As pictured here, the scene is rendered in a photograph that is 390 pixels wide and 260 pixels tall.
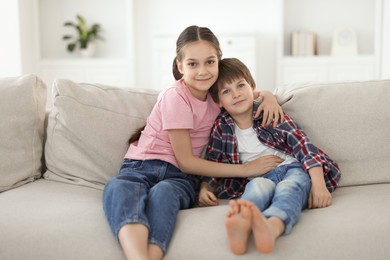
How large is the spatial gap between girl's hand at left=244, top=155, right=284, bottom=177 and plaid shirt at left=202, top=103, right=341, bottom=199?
0.18 feet

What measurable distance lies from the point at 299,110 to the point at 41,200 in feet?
3.29

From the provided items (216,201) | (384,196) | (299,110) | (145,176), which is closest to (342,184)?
(384,196)

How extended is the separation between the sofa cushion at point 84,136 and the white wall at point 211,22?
12.6ft

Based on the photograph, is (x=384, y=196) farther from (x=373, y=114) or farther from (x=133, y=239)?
(x=133, y=239)

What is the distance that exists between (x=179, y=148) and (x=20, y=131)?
61cm

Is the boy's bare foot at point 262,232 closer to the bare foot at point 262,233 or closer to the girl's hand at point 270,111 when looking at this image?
the bare foot at point 262,233

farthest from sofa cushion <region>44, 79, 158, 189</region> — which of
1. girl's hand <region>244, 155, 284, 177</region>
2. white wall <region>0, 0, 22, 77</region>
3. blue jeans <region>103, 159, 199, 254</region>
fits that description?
white wall <region>0, 0, 22, 77</region>

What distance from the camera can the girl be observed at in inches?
62.9

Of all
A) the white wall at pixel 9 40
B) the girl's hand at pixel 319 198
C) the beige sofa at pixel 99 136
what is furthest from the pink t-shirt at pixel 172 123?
the white wall at pixel 9 40

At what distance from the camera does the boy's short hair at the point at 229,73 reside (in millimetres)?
1917

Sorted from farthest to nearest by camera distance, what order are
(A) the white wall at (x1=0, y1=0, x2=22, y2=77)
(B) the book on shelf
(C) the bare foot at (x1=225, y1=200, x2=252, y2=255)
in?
(B) the book on shelf → (A) the white wall at (x1=0, y1=0, x2=22, y2=77) → (C) the bare foot at (x1=225, y1=200, x2=252, y2=255)

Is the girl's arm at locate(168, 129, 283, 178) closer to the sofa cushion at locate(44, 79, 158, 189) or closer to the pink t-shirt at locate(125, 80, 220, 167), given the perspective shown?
the pink t-shirt at locate(125, 80, 220, 167)

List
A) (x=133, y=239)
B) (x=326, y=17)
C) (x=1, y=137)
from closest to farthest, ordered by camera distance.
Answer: (x=133, y=239) < (x=1, y=137) < (x=326, y=17)

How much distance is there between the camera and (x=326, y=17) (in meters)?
5.70
